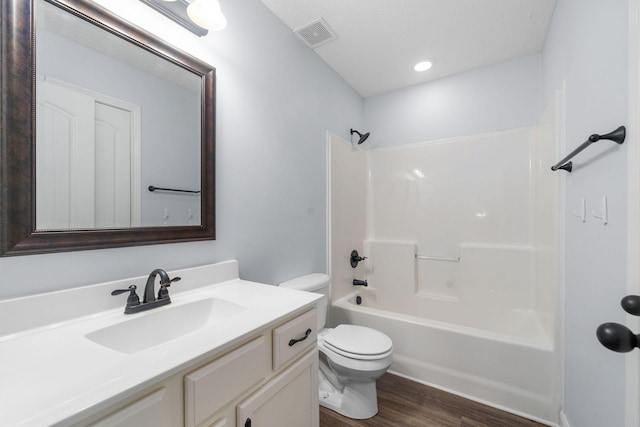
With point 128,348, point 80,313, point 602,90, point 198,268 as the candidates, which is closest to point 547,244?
point 602,90

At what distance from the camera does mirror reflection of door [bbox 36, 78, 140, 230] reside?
2.74 ft

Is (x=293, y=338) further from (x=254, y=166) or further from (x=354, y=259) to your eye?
(x=354, y=259)

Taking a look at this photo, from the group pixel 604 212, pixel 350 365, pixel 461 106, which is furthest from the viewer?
pixel 461 106

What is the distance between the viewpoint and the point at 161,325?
0.97 metres

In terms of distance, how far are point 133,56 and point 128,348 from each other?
1.10 m

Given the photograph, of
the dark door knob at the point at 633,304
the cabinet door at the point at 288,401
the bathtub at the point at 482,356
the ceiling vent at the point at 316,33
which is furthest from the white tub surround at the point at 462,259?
the dark door knob at the point at 633,304

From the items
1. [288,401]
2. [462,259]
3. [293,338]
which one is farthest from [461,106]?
[288,401]

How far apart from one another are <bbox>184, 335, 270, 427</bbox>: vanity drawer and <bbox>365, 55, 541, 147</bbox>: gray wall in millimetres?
2389

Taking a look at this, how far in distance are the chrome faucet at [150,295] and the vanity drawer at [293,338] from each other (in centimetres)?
45

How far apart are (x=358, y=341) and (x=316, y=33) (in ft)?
6.75

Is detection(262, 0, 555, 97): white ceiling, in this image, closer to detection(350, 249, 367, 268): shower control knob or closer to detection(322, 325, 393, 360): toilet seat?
detection(350, 249, 367, 268): shower control knob

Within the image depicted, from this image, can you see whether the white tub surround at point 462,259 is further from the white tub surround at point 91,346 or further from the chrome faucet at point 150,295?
the chrome faucet at point 150,295

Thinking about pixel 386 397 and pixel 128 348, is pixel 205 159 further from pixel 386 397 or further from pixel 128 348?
pixel 386 397

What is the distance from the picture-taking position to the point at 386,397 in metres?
1.75
